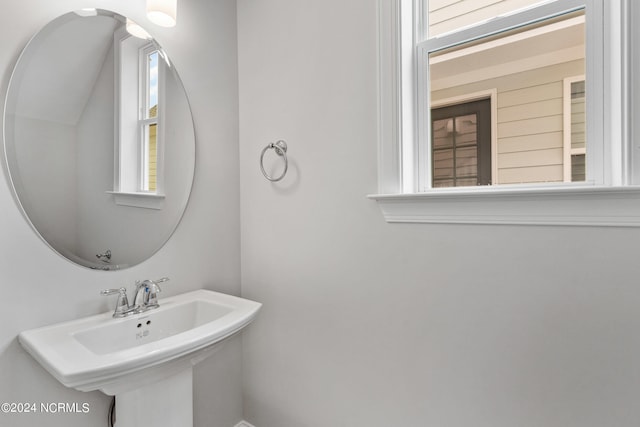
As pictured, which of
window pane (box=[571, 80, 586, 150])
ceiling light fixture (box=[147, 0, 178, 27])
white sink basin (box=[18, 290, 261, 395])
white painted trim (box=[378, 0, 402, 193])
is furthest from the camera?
ceiling light fixture (box=[147, 0, 178, 27])

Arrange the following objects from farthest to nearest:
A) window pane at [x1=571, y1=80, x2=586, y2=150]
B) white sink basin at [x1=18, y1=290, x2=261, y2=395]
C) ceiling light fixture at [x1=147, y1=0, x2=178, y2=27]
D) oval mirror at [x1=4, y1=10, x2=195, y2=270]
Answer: ceiling light fixture at [x1=147, y1=0, x2=178, y2=27], oval mirror at [x1=4, y1=10, x2=195, y2=270], window pane at [x1=571, y1=80, x2=586, y2=150], white sink basin at [x1=18, y1=290, x2=261, y2=395]

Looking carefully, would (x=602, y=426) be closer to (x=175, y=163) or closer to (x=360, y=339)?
(x=360, y=339)

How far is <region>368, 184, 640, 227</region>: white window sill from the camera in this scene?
2.83 feet

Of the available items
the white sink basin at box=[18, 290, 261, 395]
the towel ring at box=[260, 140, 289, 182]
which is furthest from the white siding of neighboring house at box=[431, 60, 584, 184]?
the white sink basin at box=[18, 290, 261, 395]

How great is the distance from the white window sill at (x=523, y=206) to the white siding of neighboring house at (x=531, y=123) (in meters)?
0.07

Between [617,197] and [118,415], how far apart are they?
5.38 ft

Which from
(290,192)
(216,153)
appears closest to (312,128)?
(290,192)

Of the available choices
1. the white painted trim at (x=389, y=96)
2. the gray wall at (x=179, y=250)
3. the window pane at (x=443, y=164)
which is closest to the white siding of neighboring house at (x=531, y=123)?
the window pane at (x=443, y=164)

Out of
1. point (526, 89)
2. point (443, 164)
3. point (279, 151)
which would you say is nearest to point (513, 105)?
point (526, 89)

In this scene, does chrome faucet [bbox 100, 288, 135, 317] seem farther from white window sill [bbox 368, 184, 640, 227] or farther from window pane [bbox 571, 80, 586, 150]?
window pane [bbox 571, 80, 586, 150]

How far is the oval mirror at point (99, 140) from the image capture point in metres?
1.11

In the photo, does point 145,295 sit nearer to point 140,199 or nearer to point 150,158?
point 140,199

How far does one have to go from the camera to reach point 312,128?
146 cm

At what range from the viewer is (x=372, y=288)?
51.3 inches
